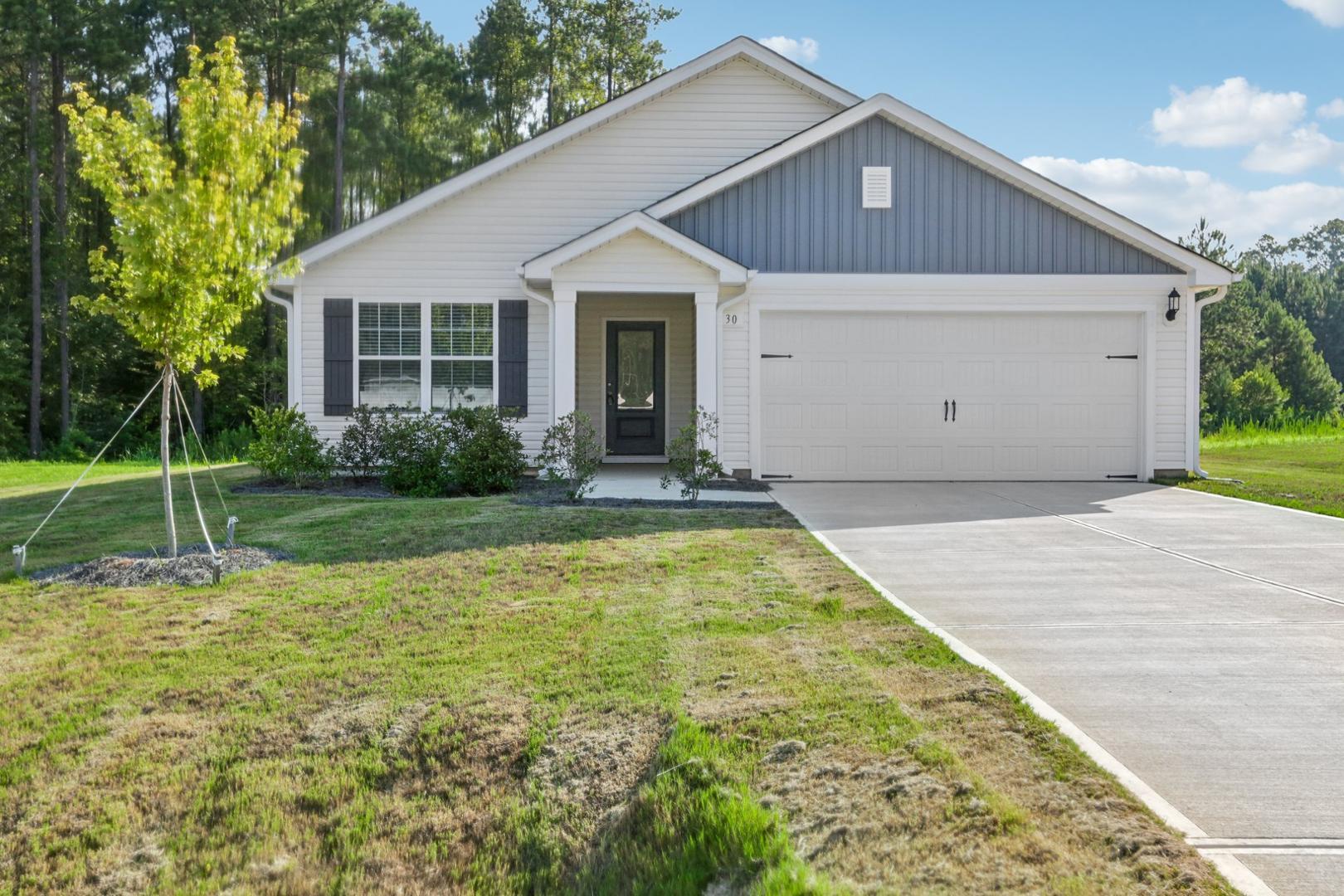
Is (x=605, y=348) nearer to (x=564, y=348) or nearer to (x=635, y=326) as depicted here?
(x=635, y=326)

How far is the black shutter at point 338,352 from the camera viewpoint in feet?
46.3

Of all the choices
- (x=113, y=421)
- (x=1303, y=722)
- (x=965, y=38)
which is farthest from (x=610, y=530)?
(x=113, y=421)

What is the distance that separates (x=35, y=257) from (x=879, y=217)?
1954 centimetres

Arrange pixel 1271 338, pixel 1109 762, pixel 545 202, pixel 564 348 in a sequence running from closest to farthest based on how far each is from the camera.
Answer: pixel 1109 762 → pixel 564 348 → pixel 545 202 → pixel 1271 338

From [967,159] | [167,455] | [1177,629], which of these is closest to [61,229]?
[167,455]

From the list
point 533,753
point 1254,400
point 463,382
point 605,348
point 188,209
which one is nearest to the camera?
point 533,753

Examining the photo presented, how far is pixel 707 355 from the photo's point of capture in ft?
44.3

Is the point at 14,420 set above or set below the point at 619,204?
below

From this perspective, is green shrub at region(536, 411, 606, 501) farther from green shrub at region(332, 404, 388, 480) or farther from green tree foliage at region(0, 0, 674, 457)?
green tree foliage at region(0, 0, 674, 457)

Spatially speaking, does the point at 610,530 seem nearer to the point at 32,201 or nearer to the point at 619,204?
the point at 619,204

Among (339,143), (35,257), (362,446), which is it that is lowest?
(362,446)

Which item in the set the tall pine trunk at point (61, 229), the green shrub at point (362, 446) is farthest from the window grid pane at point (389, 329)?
the tall pine trunk at point (61, 229)

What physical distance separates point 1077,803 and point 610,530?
601 centimetres

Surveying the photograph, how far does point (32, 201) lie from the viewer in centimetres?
2369
